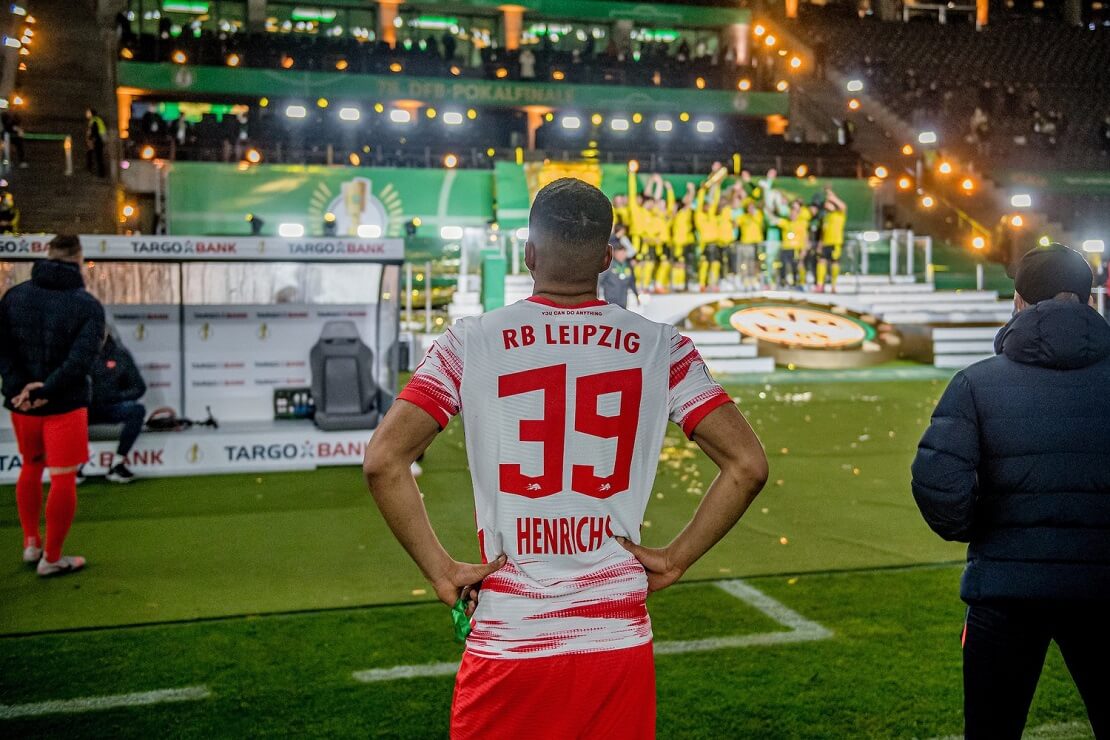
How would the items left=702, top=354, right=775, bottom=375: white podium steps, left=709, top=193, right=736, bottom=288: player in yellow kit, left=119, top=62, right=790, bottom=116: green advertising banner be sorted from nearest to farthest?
1. left=702, top=354, right=775, bottom=375: white podium steps
2. left=709, top=193, right=736, bottom=288: player in yellow kit
3. left=119, top=62, right=790, bottom=116: green advertising banner

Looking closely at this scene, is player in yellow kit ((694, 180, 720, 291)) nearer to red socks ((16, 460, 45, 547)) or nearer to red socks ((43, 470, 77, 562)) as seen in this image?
red socks ((16, 460, 45, 547))

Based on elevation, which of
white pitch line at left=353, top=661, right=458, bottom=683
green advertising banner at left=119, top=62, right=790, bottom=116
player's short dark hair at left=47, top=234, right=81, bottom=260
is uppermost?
green advertising banner at left=119, top=62, right=790, bottom=116

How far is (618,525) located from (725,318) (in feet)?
61.2

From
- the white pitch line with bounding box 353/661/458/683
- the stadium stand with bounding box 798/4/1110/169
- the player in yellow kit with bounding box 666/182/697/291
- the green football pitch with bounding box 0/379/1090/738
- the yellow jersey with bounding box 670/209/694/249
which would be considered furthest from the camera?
the stadium stand with bounding box 798/4/1110/169

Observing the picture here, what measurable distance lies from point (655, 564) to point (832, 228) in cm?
2209

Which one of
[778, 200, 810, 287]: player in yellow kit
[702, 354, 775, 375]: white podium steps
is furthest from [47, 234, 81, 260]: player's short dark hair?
[778, 200, 810, 287]: player in yellow kit

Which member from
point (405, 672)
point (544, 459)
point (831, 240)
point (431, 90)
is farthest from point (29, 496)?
point (431, 90)

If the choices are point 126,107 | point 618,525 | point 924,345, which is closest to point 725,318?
point 924,345

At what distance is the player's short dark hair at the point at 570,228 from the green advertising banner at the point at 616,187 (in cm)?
2308

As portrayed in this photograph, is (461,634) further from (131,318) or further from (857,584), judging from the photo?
(131,318)

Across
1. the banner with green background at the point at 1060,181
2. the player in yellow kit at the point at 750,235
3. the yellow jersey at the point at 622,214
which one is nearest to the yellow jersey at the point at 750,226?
the player in yellow kit at the point at 750,235

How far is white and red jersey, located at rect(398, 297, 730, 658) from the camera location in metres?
2.16

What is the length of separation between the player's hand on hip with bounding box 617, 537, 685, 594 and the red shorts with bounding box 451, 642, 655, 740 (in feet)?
0.67

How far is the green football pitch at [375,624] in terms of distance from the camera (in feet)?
13.7
